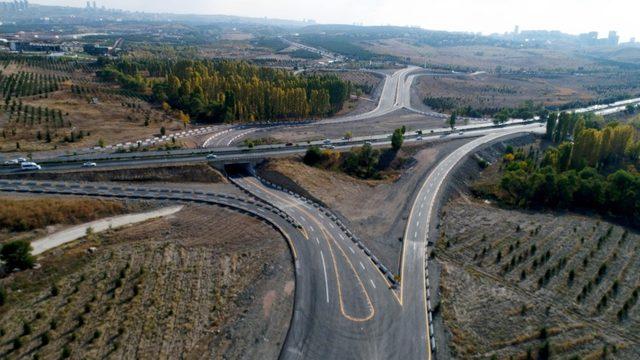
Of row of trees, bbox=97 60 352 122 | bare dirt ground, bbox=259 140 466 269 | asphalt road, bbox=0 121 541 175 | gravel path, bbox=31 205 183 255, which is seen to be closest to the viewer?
gravel path, bbox=31 205 183 255

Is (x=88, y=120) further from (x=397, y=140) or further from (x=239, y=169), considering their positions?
(x=397, y=140)

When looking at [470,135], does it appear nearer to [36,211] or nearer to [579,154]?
[579,154]

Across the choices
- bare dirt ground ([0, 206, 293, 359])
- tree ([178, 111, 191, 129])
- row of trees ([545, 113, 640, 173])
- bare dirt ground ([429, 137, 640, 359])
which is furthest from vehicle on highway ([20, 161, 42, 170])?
row of trees ([545, 113, 640, 173])

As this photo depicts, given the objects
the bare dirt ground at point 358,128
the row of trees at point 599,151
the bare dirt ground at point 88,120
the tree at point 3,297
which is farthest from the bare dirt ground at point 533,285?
the bare dirt ground at point 88,120

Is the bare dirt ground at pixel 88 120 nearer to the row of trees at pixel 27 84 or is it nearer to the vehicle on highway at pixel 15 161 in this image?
the row of trees at pixel 27 84

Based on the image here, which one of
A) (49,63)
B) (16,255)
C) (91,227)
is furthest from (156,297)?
(49,63)

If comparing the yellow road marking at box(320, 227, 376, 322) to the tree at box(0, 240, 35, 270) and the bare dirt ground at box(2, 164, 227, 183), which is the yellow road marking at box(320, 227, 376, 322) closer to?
the bare dirt ground at box(2, 164, 227, 183)
